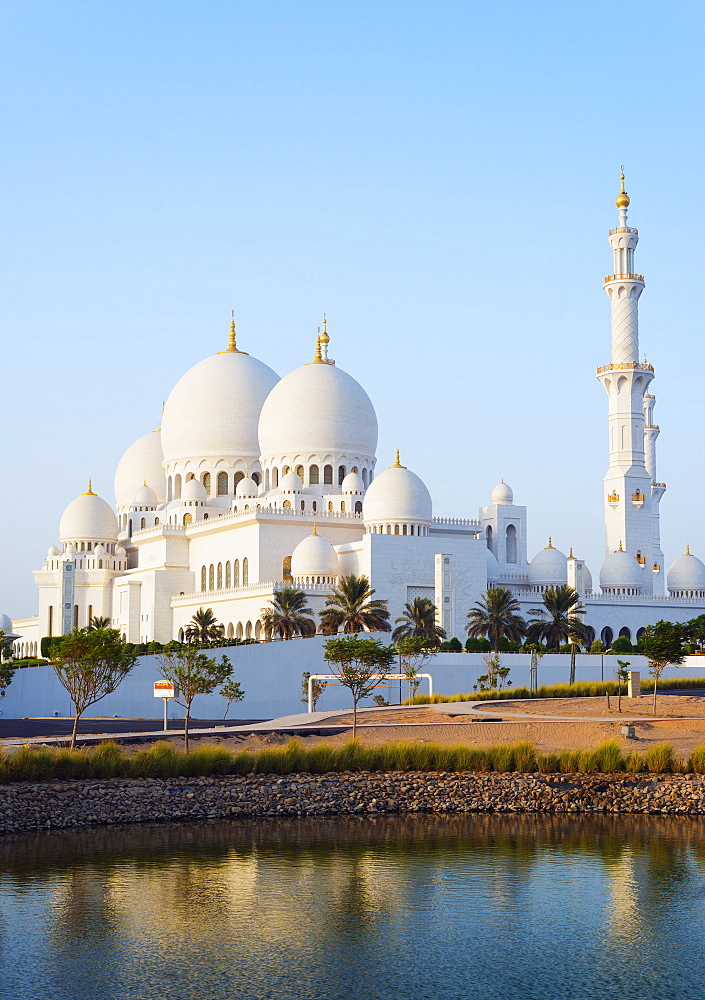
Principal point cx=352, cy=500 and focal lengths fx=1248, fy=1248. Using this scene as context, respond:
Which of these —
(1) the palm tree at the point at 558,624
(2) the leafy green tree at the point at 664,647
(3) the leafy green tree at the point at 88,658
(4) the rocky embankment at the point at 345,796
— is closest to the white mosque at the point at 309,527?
(1) the palm tree at the point at 558,624

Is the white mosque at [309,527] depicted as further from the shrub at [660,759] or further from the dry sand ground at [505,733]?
the shrub at [660,759]

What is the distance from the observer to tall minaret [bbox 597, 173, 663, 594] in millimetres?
61094

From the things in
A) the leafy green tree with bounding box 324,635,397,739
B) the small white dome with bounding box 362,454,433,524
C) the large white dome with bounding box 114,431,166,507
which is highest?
the large white dome with bounding box 114,431,166,507

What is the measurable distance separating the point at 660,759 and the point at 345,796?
687cm

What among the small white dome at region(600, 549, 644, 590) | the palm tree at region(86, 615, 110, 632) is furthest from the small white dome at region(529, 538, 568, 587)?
the palm tree at region(86, 615, 110, 632)

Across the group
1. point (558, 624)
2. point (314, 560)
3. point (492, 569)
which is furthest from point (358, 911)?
point (492, 569)

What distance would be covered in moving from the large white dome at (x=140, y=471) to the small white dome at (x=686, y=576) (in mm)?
28439

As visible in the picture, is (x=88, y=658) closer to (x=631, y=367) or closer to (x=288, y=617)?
(x=288, y=617)

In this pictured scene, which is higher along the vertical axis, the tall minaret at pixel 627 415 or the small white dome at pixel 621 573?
the tall minaret at pixel 627 415

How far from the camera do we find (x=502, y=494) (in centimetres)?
6400

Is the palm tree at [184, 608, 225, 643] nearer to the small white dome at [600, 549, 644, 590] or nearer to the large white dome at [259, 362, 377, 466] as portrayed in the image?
the large white dome at [259, 362, 377, 466]

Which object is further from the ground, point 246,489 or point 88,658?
point 246,489

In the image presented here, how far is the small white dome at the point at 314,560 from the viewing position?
5228 cm

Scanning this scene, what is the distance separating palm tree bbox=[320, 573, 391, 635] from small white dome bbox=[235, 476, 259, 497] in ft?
44.5
